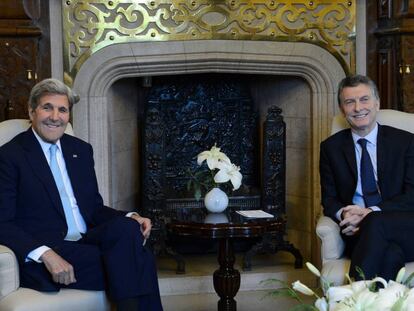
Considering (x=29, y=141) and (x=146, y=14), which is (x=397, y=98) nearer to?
(x=146, y=14)

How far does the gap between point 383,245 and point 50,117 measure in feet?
4.75

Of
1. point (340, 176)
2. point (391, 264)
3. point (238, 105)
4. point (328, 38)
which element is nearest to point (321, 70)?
point (328, 38)

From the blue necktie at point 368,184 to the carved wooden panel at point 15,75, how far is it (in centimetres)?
180

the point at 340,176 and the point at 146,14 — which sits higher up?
the point at 146,14

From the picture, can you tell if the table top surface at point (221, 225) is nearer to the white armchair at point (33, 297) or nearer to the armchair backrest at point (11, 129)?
the white armchair at point (33, 297)

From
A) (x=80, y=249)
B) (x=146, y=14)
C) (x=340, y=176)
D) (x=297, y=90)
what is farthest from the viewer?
(x=297, y=90)

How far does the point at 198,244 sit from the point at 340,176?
1575 mm

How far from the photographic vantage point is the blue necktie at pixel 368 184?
3803 mm

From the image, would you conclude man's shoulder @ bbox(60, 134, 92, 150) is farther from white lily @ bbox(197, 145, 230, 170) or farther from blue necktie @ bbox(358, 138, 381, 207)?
blue necktie @ bbox(358, 138, 381, 207)

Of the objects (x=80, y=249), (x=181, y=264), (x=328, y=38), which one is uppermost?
(x=328, y=38)

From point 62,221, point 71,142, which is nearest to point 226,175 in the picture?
point 71,142

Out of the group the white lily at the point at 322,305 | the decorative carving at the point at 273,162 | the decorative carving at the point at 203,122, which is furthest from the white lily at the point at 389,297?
the decorative carving at the point at 203,122

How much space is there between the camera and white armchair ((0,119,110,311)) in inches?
119

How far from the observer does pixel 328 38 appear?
189 inches
